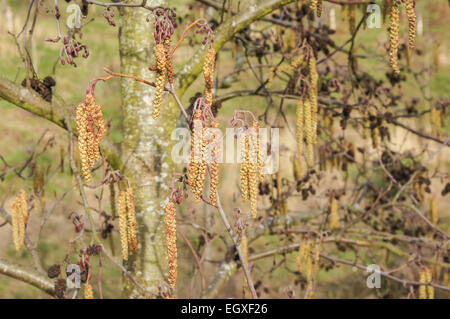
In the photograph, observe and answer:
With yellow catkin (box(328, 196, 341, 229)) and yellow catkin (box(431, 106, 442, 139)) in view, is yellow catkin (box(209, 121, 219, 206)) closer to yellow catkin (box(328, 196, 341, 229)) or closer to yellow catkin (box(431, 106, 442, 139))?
yellow catkin (box(328, 196, 341, 229))

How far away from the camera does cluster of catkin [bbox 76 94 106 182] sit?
69.4 inches

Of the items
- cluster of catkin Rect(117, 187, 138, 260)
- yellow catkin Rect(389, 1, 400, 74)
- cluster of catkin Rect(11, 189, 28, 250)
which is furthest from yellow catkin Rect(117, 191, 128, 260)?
yellow catkin Rect(389, 1, 400, 74)

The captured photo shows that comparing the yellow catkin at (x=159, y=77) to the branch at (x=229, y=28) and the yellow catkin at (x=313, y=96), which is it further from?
the yellow catkin at (x=313, y=96)

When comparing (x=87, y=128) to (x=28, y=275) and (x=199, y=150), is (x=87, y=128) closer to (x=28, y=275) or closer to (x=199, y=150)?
(x=199, y=150)

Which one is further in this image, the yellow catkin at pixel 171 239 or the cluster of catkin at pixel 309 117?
the cluster of catkin at pixel 309 117

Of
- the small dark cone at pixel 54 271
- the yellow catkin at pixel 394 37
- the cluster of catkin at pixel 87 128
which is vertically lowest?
the small dark cone at pixel 54 271

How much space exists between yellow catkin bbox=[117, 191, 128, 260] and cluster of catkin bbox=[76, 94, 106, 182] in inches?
23.5

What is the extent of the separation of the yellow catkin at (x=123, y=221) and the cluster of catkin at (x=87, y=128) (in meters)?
0.60

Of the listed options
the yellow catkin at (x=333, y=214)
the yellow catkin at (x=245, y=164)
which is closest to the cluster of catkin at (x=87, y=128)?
the yellow catkin at (x=245, y=164)

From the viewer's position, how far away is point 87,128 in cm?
178

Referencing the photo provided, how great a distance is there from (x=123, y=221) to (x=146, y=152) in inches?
36.4

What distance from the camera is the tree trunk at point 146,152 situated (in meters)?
3.25

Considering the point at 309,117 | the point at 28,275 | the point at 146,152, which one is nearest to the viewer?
the point at 309,117

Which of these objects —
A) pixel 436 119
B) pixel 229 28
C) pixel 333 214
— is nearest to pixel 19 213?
pixel 229 28
